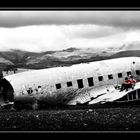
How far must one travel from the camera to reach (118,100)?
2352 cm

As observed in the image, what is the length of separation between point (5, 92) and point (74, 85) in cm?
498

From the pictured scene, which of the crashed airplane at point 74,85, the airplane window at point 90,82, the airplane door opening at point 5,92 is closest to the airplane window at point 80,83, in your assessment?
the crashed airplane at point 74,85

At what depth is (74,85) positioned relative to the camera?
24.1 m

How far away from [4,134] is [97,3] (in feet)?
12.0

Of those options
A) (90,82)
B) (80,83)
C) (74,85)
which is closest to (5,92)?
(74,85)

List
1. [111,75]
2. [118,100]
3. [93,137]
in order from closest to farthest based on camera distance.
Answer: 1. [93,137]
2. [118,100]
3. [111,75]

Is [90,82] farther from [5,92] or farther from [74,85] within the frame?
[5,92]

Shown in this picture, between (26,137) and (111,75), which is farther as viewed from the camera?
(111,75)

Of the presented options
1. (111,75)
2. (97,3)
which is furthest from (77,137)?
(111,75)

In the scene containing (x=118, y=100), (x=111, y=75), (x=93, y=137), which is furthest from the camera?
(x=111, y=75)

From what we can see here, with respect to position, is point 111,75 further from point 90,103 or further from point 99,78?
point 90,103

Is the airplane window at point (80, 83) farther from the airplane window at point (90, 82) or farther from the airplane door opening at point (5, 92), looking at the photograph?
the airplane door opening at point (5, 92)

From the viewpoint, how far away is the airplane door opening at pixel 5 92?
24217mm

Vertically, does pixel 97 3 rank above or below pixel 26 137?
above
